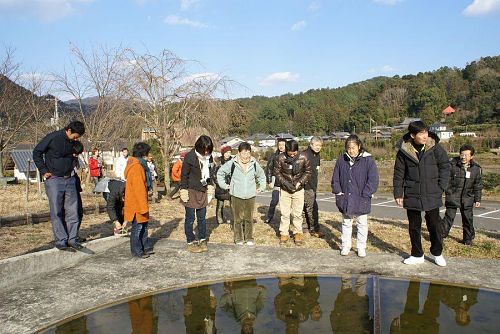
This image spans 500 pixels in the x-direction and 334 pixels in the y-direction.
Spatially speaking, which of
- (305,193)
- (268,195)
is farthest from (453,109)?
(305,193)

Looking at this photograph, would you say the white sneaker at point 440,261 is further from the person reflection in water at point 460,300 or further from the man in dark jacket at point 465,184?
the man in dark jacket at point 465,184

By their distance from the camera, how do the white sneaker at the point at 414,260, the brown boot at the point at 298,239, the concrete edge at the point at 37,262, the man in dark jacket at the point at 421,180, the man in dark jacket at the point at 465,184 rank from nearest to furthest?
1. the concrete edge at the point at 37,262
2. the man in dark jacket at the point at 421,180
3. the white sneaker at the point at 414,260
4. the brown boot at the point at 298,239
5. the man in dark jacket at the point at 465,184

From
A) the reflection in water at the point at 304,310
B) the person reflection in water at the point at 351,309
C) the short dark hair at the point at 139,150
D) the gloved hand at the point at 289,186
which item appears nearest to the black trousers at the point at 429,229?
the reflection in water at the point at 304,310

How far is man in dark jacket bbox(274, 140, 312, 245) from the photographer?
20.6 ft

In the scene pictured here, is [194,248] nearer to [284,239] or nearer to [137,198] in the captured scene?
[137,198]

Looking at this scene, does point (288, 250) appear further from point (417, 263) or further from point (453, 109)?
point (453, 109)

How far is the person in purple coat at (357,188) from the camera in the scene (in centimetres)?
530

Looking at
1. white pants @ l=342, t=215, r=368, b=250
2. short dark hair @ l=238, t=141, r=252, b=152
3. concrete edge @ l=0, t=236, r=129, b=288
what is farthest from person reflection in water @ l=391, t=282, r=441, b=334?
concrete edge @ l=0, t=236, r=129, b=288

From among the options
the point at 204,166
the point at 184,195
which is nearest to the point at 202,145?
the point at 204,166

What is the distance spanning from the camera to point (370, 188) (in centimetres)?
528

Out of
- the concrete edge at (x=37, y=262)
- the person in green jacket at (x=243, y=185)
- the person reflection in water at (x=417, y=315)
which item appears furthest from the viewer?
the person in green jacket at (x=243, y=185)

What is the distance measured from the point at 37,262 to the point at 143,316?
1839 mm

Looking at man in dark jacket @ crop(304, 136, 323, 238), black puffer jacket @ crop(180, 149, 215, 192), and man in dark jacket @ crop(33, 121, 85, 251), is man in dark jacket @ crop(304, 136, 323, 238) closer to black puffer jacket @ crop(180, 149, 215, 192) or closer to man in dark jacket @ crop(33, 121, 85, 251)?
black puffer jacket @ crop(180, 149, 215, 192)

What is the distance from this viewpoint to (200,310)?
380cm
